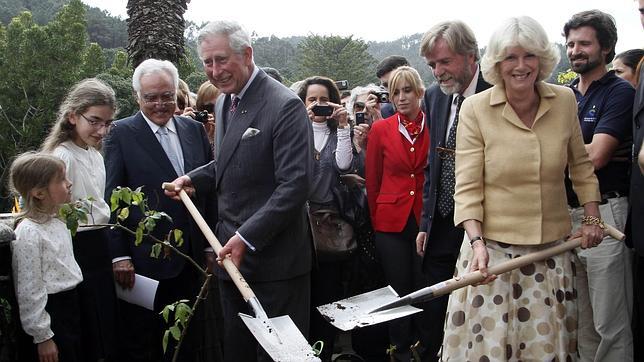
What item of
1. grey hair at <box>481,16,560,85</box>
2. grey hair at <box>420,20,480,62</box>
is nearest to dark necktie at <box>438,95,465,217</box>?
grey hair at <box>420,20,480,62</box>

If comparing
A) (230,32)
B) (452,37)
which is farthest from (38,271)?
(452,37)

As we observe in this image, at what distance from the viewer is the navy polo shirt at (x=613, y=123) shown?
3729 millimetres

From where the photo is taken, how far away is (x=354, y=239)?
15.7 feet

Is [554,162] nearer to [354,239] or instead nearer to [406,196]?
[406,196]

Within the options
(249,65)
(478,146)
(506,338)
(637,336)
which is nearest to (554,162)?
(478,146)

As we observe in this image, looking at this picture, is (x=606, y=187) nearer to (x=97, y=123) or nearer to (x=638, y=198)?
(x=638, y=198)

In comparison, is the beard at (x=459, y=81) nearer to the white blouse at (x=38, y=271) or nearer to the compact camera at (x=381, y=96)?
the compact camera at (x=381, y=96)

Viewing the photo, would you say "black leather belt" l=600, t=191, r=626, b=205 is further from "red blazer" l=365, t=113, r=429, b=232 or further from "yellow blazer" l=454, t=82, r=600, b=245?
"red blazer" l=365, t=113, r=429, b=232

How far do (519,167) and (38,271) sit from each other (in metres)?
2.32

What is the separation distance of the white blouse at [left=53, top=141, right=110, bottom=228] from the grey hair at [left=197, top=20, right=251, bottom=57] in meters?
1.08

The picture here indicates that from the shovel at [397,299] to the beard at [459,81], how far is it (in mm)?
1080

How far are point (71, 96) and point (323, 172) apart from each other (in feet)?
5.74

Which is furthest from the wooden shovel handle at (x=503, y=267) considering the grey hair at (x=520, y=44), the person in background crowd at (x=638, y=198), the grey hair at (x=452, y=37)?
the grey hair at (x=452, y=37)

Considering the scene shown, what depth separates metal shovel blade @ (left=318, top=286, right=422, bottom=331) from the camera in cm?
308
